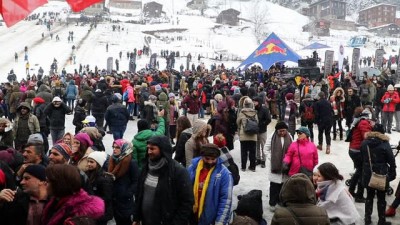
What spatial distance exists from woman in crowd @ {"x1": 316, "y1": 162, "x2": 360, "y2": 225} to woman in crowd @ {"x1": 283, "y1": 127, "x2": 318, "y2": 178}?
5.53ft

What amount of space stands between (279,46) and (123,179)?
13.3 metres

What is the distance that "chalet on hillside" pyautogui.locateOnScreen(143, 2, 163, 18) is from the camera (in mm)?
94250

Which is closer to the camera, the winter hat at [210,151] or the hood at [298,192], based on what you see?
the hood at [298,192]

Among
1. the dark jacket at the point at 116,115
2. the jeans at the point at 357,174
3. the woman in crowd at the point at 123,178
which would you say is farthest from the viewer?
the dark jacket at the point at 116,115

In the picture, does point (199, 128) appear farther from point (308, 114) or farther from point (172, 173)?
point (308, 114)

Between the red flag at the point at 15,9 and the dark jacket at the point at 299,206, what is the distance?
8.44 ft

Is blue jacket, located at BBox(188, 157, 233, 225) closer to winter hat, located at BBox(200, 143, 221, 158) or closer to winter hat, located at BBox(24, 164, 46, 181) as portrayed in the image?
winter hat, located at BBox(200, 143, 221, 158)

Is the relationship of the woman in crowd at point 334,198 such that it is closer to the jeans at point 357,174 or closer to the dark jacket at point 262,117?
the jeans at point 357,174

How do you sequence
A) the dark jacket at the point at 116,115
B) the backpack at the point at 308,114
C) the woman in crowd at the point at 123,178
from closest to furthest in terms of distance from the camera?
the woman in crowd at the point at 123,178 → the dark jacket at the point at 116,115 → the backpack at the point at 308,114

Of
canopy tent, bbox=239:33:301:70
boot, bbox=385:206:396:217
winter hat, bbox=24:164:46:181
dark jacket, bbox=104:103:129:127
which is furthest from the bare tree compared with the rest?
winter hat, bbox=24:164:46:181

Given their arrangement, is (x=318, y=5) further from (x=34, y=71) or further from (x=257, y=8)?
(x=34, y=71)

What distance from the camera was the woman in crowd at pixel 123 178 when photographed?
181 inches

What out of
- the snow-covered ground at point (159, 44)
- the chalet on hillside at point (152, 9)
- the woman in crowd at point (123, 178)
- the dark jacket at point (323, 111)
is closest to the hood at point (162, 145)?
the woman in crowd at point (123, 178)

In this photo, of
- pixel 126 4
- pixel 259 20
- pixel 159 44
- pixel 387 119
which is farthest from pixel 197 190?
pixel 126 4
